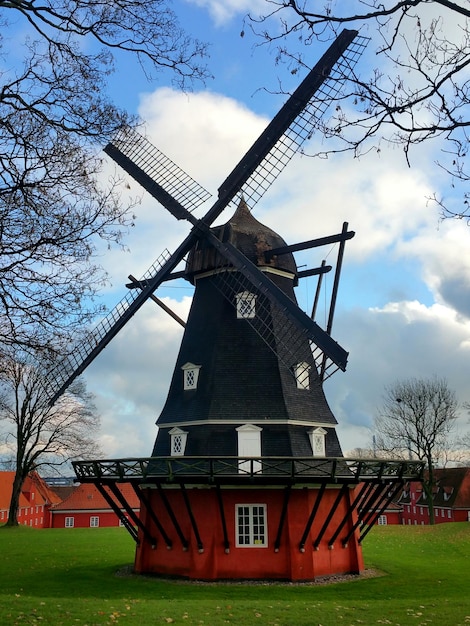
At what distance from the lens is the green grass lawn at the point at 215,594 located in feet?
38.1

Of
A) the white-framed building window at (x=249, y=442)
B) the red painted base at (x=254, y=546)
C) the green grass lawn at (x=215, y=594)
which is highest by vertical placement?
the white-framed building window at (x=249, y=442)

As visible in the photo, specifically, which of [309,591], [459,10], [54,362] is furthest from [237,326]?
[459,10]

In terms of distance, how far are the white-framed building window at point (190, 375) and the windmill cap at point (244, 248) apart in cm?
336

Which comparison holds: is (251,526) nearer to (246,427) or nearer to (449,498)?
(246,427)

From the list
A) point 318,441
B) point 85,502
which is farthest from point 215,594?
point 85,502

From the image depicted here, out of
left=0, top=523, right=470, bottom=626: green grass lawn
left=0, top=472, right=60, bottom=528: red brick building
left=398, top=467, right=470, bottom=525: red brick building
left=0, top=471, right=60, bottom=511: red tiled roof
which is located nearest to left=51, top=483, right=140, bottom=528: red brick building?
left=0, top=471, right=60, bottom=511: red tiled roof

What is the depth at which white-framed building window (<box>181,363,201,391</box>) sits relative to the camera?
781 inches

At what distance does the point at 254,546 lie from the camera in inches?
683

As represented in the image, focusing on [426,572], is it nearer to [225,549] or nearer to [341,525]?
[341,525]

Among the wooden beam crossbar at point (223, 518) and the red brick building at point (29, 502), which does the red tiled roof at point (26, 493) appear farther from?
the wooden beam crossbar at point (223, 518)

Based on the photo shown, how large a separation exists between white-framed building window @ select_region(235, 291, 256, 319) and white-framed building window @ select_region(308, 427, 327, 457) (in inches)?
166

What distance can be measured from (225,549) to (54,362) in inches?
400

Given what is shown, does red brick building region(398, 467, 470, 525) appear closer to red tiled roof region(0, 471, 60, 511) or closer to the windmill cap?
red tiled roof region(0, 471, 60, 511)

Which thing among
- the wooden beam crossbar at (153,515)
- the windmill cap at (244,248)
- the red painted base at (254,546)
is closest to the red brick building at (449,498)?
the red painted base at (254,546)
